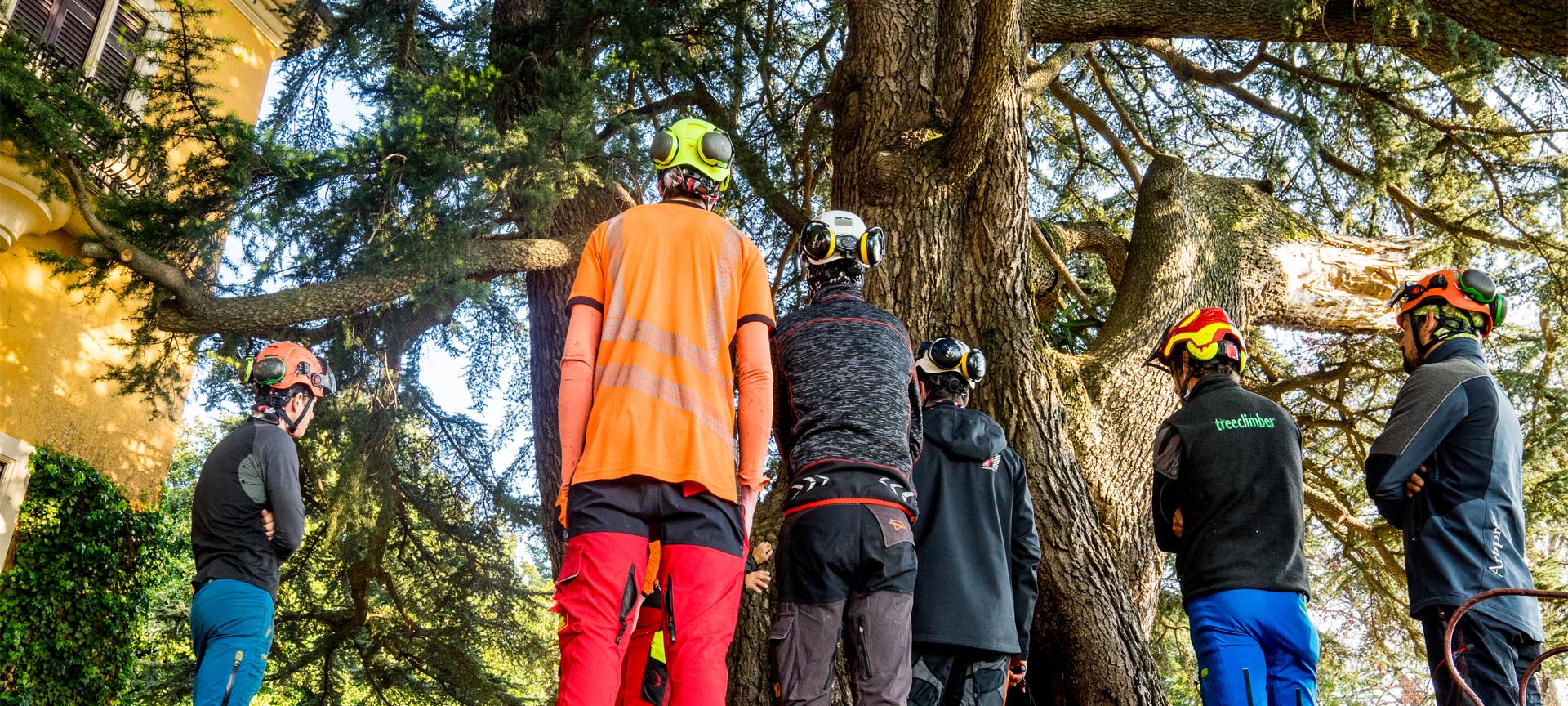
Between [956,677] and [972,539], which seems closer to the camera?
[956,677]

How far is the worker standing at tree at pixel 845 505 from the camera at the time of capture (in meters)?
3.44

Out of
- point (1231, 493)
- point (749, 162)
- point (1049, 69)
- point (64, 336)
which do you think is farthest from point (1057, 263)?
point (64, 336)

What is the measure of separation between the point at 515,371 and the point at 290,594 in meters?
2.97

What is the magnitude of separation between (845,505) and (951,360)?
115 cm

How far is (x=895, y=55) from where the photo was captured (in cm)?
648

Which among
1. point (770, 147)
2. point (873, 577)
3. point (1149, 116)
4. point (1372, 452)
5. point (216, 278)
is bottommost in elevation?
point (873, 577)

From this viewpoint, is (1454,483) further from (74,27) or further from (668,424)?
(74,27)

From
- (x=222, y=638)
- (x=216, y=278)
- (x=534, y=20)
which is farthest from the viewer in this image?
(x=534, y=20)

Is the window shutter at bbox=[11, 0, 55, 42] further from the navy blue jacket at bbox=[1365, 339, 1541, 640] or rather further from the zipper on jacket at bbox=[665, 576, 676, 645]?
the navy blue jacket at bbox=[1365, 339, 1541, 640]

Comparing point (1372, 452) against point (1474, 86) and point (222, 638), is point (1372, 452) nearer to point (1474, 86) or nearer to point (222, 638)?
point (222, 638)

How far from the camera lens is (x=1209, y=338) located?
4.51m

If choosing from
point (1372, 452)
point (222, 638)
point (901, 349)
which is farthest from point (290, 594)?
point (1372, 452)

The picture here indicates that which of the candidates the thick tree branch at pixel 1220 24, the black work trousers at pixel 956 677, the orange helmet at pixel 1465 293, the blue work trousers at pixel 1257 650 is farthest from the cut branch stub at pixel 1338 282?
the black work trousers at pixel 956 677

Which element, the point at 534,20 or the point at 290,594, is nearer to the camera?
the point at 534,20
